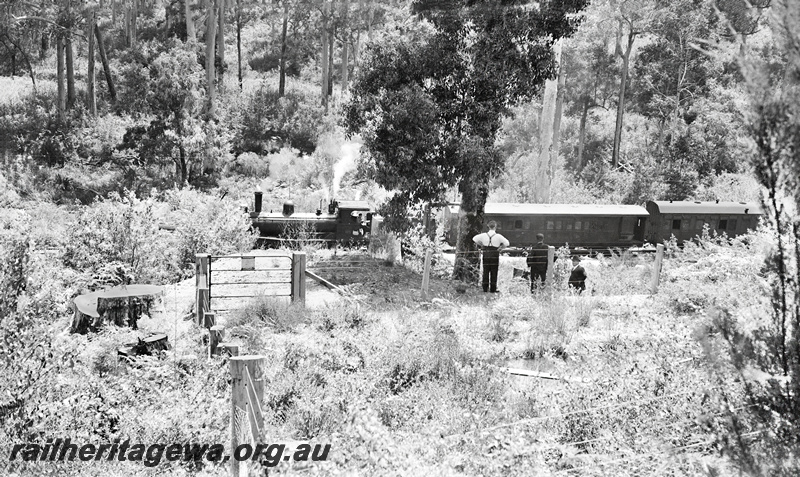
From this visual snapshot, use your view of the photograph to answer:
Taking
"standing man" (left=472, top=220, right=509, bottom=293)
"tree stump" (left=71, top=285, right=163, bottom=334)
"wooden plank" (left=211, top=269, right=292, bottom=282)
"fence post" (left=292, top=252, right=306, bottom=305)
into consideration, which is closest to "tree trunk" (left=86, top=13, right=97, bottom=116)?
"wooden plank" (left=211, top=269, right=292, bottom=282)

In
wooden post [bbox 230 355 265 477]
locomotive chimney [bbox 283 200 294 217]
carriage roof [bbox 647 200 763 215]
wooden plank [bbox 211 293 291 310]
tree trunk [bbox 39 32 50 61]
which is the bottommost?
wooden plank [bbox 211 293 291 310]

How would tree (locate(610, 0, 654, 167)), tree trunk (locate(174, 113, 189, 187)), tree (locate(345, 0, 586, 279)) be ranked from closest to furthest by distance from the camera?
tree (locate(345, 0, 586, 279)) → tree trunk (locate(174, 113, 189, 187)) → tree (locate(610, 0, 654, 167))

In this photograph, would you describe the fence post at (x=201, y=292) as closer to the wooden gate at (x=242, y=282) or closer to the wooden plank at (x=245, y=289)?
the wooden gate at (x=242, y=282)

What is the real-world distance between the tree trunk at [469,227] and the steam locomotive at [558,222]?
128 inches

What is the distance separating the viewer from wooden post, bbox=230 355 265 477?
18.7 feet

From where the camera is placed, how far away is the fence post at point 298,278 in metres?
11.7

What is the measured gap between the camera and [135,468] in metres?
5.98

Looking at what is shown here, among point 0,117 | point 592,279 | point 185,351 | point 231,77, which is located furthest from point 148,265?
point 231,77

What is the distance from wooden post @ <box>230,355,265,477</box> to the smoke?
23657mm

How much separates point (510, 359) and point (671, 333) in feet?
7.53

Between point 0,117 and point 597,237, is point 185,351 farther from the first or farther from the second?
point 0,117

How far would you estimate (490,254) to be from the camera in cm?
1434

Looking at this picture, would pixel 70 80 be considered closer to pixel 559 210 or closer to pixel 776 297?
pixel 559 210

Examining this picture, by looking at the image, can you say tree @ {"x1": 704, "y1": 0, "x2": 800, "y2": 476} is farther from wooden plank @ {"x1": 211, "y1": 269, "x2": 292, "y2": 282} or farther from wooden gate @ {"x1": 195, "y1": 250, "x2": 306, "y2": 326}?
wooden plank @ {"x1": 211, "y1": 269, "x2": 292, "y2": 282}
